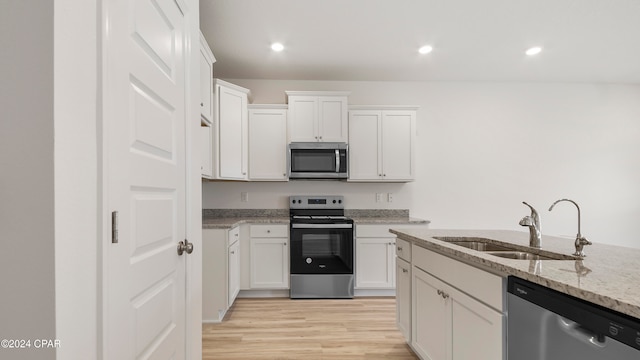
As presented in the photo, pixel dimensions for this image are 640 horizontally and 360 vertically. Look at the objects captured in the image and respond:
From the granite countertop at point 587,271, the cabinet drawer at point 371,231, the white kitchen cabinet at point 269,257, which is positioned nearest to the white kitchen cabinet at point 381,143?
the cabinet drawer at point 371,231

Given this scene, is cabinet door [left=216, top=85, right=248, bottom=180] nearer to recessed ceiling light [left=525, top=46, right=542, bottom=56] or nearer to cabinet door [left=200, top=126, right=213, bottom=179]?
cabinet door [left=200, top=126, right=213, bottom=179]

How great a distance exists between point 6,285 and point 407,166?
355cm

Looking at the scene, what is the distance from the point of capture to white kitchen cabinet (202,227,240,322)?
2.77 metres

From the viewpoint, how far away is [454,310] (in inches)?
62.6

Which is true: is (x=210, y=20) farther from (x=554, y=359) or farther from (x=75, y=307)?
(x=554, y=359)

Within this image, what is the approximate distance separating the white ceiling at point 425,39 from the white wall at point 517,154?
24 centimetres

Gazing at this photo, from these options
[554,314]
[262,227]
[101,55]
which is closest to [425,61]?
[262,227]

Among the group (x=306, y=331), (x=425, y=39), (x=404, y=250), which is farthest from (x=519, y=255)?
(x=425, y=39)

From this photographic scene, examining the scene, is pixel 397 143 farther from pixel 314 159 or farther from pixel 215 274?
pixel 215 274

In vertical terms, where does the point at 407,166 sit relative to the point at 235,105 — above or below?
below

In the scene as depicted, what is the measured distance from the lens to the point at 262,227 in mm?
3381

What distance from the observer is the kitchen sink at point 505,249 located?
4.95 ft

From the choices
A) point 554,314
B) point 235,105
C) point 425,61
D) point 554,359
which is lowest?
point 554,359

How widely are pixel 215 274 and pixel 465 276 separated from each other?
7.12 feet
